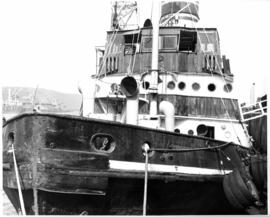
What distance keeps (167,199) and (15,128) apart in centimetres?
256

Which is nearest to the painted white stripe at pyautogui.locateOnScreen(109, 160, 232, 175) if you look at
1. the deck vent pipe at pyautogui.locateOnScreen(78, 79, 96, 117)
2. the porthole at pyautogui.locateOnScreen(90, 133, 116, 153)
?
the porthole at pyautogui.locateOnScreen(90, 133, 116, 153)

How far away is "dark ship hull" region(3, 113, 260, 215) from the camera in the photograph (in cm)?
465

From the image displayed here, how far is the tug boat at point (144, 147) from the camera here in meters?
4.70

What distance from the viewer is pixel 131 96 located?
575cm

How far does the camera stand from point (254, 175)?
20.1 feet

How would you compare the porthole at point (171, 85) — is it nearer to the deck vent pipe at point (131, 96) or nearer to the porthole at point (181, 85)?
the porthole at point (181, 85)

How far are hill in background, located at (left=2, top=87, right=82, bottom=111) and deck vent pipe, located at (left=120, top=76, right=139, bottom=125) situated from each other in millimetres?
1237

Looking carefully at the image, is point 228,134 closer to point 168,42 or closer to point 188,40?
point 168,42

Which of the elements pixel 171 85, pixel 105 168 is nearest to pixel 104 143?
pixel 105 168

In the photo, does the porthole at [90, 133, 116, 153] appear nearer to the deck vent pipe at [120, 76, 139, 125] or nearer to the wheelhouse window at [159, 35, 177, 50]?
the deck vent pipe at [120, 76, 139, 125]

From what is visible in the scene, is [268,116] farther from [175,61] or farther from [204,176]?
[175,61]

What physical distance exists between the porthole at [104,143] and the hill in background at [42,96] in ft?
3.65

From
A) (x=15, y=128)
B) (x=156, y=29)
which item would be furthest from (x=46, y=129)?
(x=156, y=29)

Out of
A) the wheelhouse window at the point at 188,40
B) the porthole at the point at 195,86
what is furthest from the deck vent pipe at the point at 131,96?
the wheelhouse window at the point at 188,40
